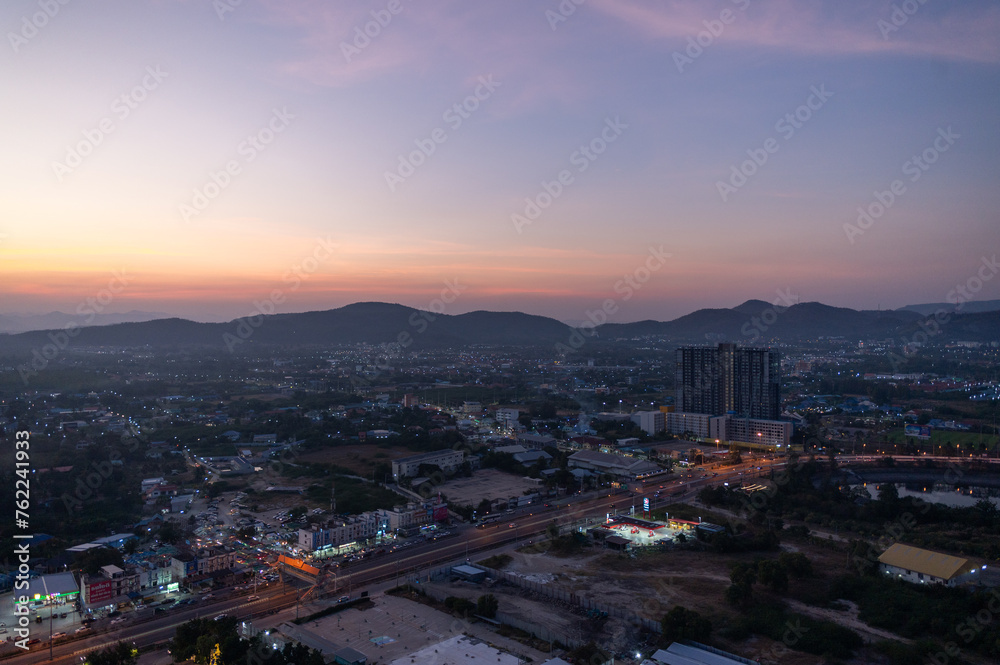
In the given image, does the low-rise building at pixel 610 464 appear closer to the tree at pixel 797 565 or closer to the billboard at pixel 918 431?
the tree at pixel 797 565

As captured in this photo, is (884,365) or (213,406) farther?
(884,365)

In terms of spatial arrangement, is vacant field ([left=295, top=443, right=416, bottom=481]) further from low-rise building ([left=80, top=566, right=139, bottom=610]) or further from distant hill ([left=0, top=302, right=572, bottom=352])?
distant hill ([left=0, top=302, right=572, bottom=352])

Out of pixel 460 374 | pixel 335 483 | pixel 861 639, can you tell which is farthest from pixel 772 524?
pixel 460 374

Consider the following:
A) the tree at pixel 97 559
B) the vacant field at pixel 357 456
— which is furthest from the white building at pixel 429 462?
the tree at pixel 97 559

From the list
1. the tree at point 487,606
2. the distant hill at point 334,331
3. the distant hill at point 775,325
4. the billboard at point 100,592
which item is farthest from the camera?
the distant hill at point 775,325

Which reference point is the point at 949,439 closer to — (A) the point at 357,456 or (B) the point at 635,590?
(B) the point at 635,590

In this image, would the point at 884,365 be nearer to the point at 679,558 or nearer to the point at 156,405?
the point at 679,558
